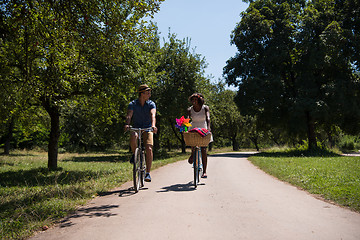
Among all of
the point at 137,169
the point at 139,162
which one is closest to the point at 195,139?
the point at 139,162

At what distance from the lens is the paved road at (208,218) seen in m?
3.32

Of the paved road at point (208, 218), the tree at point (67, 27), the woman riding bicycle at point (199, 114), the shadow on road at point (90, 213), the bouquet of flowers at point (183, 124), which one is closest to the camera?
the paved road at point (208, 218)

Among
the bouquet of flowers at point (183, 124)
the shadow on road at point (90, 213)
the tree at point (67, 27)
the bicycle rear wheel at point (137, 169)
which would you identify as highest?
the tree at point (67, 27)

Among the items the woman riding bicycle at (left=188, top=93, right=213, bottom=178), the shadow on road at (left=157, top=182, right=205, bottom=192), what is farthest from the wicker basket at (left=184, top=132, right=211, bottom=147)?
the shadow on road at (left=157, top=182, right=205, bottom=192)

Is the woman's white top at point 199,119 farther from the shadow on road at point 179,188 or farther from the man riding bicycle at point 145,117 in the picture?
the shadow on road at point 179,188

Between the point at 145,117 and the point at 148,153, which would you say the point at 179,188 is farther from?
the point at 145,117

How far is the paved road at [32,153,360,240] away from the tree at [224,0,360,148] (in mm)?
17247

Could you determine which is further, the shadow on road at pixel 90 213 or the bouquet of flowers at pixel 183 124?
the bouquet of flowers at pixel 183 124

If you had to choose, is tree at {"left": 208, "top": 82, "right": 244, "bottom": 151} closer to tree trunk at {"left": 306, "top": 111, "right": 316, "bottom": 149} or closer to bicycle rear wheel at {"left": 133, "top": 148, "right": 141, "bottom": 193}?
tree trunk at {"left": 306, "top": 111, "right": 316, "bottom": 149}

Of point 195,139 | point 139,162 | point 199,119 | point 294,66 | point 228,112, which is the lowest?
point 139,162

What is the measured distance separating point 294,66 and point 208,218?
2210 centimetres

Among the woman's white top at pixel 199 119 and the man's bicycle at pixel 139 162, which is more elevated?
the woman's white top at pixel 199 119

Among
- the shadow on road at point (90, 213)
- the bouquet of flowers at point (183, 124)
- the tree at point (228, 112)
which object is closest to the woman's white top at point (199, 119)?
the bouquet of flowers at point (183, 124)

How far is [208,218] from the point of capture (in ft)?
13.0
